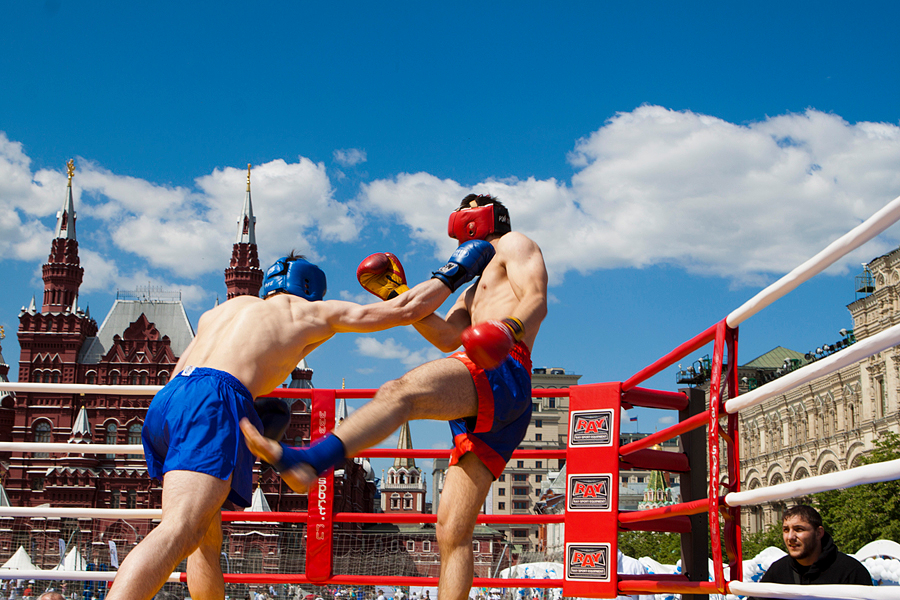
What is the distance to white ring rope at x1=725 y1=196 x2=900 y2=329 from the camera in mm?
2221

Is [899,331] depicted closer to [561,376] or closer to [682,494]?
[682,494]

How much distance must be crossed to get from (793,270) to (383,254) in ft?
6.74

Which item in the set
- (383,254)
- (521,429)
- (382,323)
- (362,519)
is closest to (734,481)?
(521,429)

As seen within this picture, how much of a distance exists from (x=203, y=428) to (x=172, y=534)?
456 millimetres

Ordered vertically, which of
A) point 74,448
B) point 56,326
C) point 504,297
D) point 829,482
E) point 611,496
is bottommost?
point 611,496

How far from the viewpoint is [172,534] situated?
9.82 feet

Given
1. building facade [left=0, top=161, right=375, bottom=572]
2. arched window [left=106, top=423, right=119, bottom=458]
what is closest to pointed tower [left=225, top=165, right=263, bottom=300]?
building facade [left=0, top=161, right=375, bottom=572]

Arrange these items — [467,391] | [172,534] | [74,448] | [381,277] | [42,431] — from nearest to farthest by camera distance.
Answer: [172,534] < [467,391] < [381,277] < [74,448] < [42,431]

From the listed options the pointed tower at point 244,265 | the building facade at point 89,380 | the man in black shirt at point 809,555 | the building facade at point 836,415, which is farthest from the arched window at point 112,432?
the man in black shirt at point 809,555

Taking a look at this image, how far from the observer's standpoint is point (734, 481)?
10.4 ft

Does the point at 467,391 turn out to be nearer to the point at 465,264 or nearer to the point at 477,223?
the point at 465,264

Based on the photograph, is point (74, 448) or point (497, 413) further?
point (74, 448)

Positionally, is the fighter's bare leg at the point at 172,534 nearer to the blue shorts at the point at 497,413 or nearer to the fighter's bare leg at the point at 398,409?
the fighter's bare leg at the point at 398,409

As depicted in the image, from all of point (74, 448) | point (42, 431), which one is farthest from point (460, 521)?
point (42, 431)
